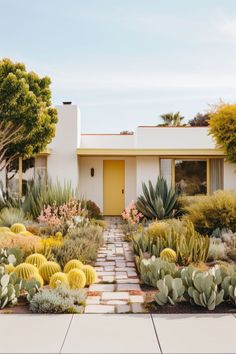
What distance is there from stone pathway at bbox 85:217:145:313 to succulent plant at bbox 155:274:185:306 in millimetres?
303

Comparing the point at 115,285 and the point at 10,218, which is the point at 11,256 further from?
the point at 10,218

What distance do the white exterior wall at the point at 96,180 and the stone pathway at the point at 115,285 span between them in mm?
7891

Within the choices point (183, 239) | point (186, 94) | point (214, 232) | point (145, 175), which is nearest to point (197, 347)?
point (183, 239)

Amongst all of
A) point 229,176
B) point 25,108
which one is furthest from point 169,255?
point 229,176

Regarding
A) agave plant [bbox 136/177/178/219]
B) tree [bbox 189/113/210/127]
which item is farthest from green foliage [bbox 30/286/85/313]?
tree [bbox 189/113/210/127]

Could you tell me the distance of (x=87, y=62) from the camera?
1191 cm

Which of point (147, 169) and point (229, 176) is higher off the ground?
point (147, 169)

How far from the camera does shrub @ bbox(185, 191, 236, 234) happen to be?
1091 centimetres

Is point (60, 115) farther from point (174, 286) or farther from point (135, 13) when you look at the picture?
point (174, 286)

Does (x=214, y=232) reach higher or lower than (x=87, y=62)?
lower

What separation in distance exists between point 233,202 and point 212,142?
7.55m

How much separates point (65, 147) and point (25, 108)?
466 centimetres

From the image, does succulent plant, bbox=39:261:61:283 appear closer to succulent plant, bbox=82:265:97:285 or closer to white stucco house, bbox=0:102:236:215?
succulent plant, bbox=82:265:97:285

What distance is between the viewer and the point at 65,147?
57.7 ft
